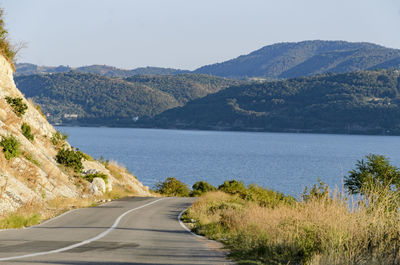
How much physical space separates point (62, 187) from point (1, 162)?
5.25 meters

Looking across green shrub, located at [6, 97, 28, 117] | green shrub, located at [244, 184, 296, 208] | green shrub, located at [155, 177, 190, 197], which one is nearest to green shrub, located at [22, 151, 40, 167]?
green shrub, located at [6, 97, 28, 117]

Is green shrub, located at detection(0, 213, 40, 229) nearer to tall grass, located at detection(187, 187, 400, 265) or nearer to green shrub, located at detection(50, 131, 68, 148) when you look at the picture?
tall grass, located at detection(187, 187, 400, 265)

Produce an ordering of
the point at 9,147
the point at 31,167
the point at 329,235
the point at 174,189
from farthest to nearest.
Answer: the point at 174,189
the point at 31,167
the point at 9,147
the point at 329,235

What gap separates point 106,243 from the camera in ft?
44.4

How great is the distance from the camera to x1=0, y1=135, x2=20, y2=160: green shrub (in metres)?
24.9

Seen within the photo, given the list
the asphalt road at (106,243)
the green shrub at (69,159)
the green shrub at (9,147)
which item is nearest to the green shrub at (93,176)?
the green shrub at (69,159)

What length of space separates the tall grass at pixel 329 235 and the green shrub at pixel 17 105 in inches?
887

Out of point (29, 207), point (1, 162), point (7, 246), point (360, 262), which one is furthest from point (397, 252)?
point (1, 162)

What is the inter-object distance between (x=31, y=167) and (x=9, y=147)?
1747mm

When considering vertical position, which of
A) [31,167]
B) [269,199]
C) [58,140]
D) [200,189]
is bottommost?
[200,189]

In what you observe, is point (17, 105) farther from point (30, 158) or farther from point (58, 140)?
point (30, 158)

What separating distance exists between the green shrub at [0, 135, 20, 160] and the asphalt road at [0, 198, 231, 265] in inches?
195

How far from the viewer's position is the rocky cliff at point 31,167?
74.3 feet

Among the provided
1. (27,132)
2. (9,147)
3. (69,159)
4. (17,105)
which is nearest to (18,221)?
(9,147)
